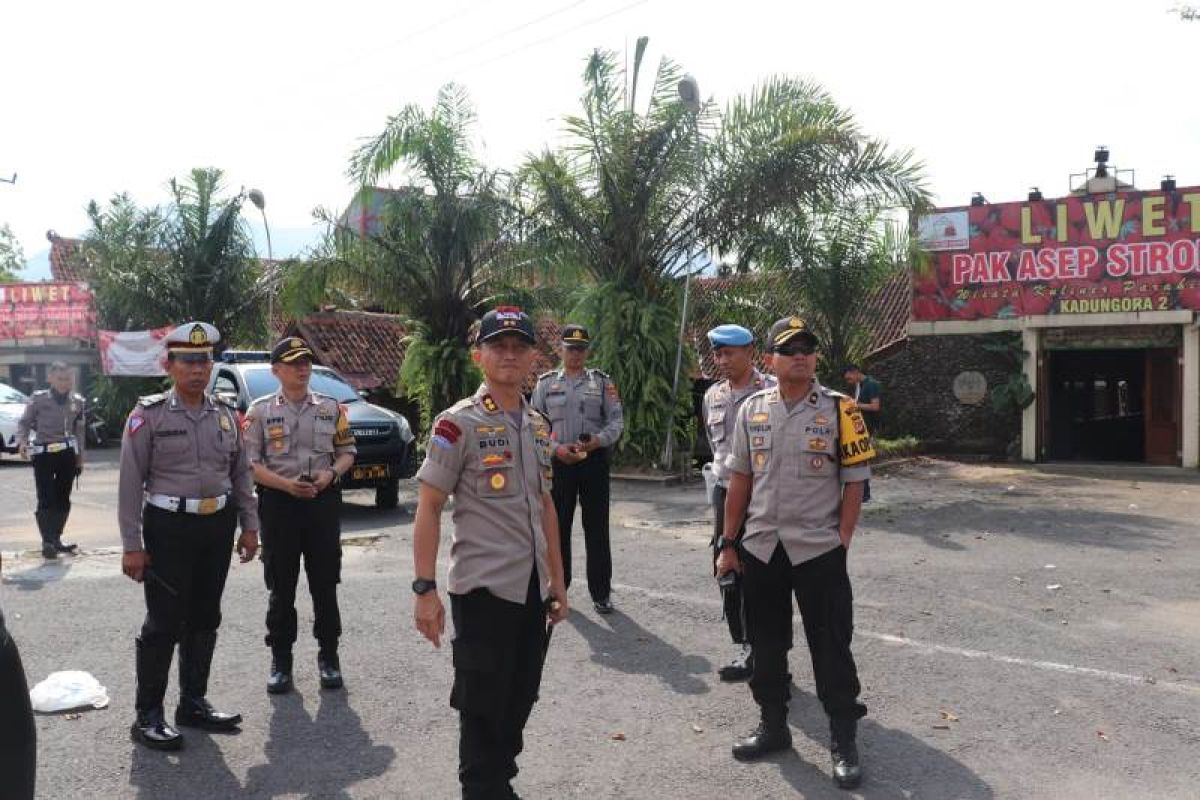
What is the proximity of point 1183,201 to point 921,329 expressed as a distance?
468cm

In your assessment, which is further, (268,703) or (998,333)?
(998,333)

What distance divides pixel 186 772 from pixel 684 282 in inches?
477

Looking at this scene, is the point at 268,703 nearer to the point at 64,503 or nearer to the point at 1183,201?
the point at 64,503

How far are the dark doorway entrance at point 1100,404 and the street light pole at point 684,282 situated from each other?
8901 mm

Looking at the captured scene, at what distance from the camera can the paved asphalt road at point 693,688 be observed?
417cm

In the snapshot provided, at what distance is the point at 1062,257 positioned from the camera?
Answer: 17.9 meters

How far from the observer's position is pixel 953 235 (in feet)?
61.7

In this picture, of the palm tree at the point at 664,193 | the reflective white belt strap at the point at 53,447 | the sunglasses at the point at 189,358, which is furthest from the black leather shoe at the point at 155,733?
the palm tree at the point at 664,193

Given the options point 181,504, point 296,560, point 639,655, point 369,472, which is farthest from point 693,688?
point 369,472

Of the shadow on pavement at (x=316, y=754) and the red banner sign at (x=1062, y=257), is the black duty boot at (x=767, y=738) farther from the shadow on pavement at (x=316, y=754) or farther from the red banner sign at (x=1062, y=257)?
the red banner sign at (x=1062, y=257)

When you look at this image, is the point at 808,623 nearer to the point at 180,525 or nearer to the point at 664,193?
the point at 180,525

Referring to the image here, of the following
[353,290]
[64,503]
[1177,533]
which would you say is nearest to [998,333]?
[1177,533]

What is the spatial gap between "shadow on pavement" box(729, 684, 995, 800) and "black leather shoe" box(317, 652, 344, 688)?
2079 millimetres

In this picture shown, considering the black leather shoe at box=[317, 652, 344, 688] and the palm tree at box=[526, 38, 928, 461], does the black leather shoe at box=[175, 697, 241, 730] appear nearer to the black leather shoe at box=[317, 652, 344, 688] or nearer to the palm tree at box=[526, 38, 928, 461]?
the black leather shoe at box=[317, 652, 344, 688]
